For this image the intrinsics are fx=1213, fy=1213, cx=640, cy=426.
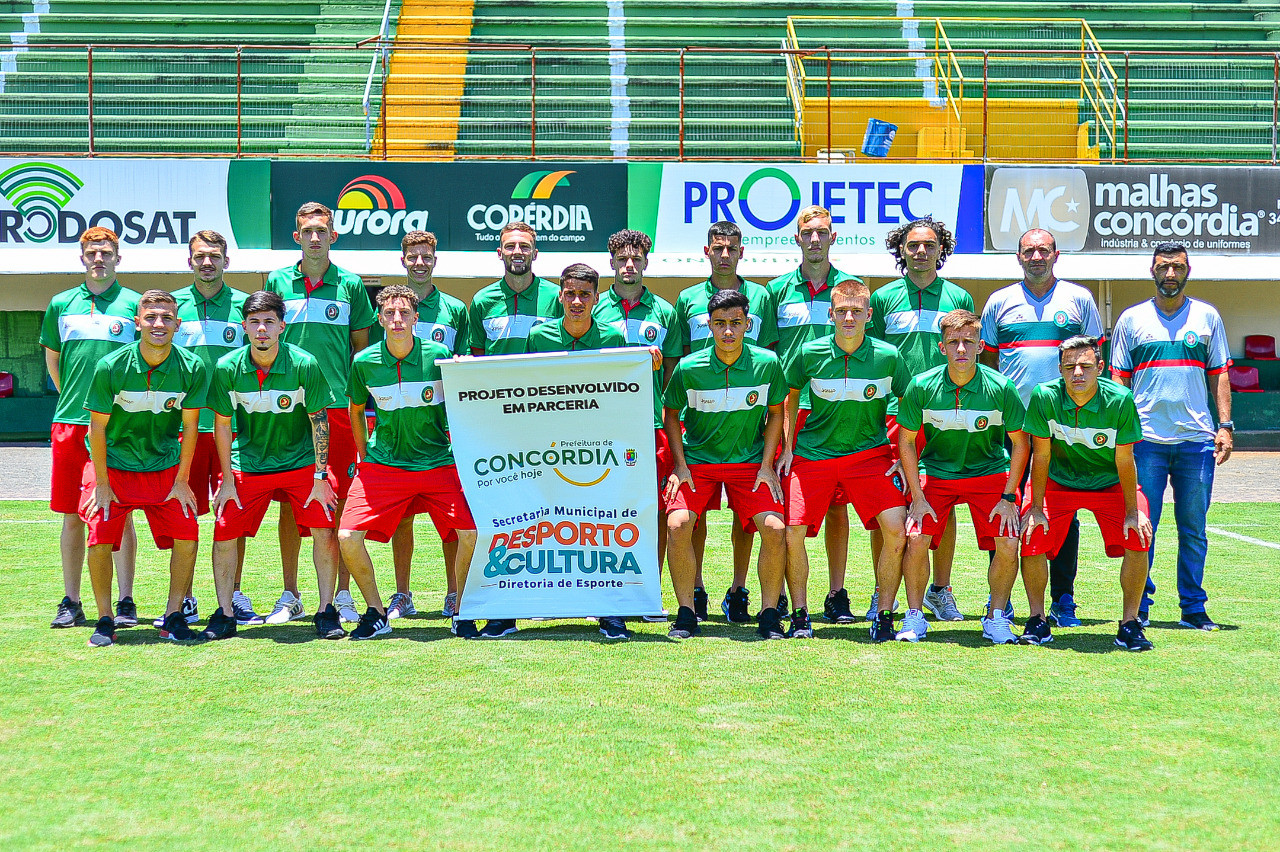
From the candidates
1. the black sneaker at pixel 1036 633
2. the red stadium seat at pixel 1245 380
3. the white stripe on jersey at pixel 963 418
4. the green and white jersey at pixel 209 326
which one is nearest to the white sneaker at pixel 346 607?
the green and white jersey at pixel 209 326

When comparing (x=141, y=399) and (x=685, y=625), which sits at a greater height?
(x=141, y=399)

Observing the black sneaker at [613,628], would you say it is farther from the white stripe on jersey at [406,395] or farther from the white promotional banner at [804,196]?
the white promotional banner at [804,196]

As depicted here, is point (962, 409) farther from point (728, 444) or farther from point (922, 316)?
point (728, 444)

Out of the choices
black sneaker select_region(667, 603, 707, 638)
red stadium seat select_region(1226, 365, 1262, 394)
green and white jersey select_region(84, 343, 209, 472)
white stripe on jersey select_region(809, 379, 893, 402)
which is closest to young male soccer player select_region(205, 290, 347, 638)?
green and white jersey select_region(84, 343, 209, 472)

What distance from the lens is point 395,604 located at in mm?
6672

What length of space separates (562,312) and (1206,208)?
13699 millimetres

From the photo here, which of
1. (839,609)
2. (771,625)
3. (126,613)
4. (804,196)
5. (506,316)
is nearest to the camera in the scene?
(771,625)

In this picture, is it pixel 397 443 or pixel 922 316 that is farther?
pixel 922 316

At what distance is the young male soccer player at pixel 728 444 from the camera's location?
612 centimetres

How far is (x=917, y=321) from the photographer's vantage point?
259 inches

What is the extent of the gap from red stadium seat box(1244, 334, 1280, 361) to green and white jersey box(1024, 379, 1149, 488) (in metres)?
14.8

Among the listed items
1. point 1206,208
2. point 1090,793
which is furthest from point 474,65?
point 1090,793

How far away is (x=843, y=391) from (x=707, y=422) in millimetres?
713

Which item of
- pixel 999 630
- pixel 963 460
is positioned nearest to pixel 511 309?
pixel 963 460
